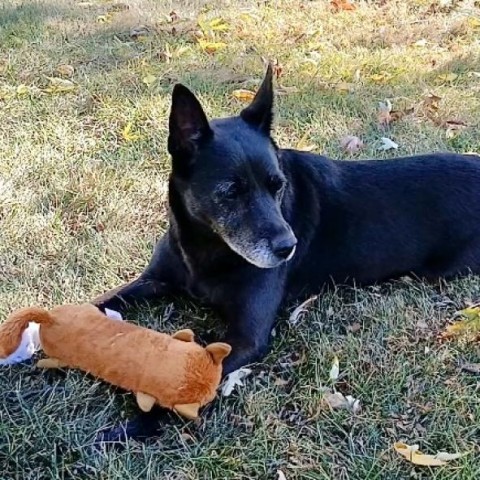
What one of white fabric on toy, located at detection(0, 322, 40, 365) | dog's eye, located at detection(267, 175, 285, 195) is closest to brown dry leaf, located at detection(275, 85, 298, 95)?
dog's eye, located at detection(267, 175, 285, 195)

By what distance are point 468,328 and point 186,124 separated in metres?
1.32

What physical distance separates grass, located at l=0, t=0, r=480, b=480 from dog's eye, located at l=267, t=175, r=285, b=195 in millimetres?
574

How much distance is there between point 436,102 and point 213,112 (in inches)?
54.7

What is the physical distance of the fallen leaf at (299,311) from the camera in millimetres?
3166

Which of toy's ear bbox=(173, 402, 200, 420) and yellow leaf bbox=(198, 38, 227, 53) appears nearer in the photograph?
toy's ear bbox=(173, 402, 200, 420)

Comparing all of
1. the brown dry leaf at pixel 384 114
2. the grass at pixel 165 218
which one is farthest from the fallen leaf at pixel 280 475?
the brown dry leaf at pixel 384 114

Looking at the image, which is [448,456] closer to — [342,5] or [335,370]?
[335,370]

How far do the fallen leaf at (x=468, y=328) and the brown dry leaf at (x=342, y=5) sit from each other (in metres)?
4.11

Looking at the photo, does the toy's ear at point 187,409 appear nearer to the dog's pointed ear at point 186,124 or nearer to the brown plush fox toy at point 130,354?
the brown plush fox toy at point 130,354

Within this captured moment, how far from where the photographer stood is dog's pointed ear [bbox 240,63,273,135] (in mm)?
2990

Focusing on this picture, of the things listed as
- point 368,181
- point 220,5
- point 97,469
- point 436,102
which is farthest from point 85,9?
point 97,469

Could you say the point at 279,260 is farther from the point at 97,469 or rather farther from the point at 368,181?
the point at 97,469

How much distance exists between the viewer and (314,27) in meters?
6.10

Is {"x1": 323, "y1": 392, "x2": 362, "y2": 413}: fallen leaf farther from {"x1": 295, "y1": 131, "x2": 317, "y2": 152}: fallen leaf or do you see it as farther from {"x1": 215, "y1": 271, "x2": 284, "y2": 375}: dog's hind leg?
{"x1": 295, "y1": 131, "x2": 317, "y2": 152}: fallen leaf
